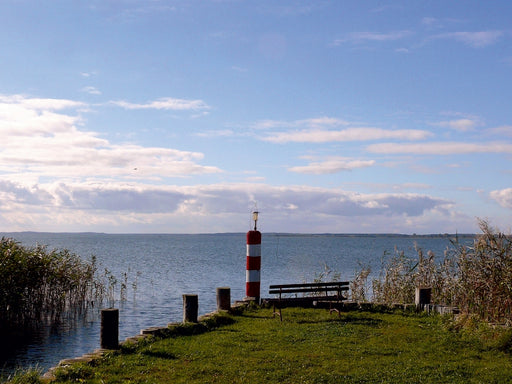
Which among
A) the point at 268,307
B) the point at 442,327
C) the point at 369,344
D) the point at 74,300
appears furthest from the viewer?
the point at 74,300

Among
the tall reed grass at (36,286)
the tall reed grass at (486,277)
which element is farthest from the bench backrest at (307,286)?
the tall reed grass at (36,286)

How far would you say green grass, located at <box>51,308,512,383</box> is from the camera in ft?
29.2

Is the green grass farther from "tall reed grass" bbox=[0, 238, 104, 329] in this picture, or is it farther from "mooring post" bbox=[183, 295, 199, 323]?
"tall reed grass" bbox=[0, 238, 104, 329]

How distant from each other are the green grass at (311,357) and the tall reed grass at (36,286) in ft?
25.3

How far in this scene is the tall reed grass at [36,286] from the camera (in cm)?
1716

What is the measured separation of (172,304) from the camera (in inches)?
1036

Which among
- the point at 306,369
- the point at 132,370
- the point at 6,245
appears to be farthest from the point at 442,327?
the point at 6,245

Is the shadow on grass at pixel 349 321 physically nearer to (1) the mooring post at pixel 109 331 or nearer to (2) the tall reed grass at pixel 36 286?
(1) the mooring post at pixel 109 331

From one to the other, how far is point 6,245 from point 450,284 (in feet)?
45.6

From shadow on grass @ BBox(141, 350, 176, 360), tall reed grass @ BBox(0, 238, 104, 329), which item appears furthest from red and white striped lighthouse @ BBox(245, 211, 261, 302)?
tall reed grass @ BBox(0, 238, 104, 329)

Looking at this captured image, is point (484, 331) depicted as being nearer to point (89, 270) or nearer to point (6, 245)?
point (6, 245)

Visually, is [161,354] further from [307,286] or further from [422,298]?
[422,298]

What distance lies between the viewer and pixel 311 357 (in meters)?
10.2

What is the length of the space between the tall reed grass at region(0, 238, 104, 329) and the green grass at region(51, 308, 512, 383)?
7.70m
